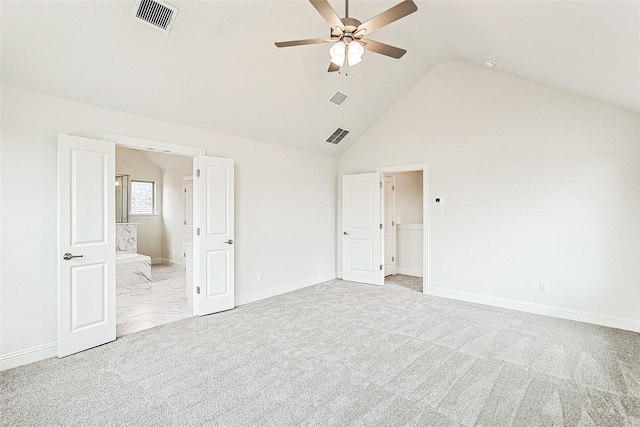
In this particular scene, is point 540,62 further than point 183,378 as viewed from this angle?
Yes

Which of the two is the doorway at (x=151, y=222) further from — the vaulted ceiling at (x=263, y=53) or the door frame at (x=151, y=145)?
the vaulted ceiling at (x=263, y=53)

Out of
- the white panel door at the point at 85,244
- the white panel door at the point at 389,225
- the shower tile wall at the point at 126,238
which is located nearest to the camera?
the white panel door at the point at 85,244

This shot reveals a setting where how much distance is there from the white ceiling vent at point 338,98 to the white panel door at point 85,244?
9.62ft

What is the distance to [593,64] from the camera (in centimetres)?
277

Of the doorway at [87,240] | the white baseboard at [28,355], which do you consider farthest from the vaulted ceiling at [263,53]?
the white baseboard at [28,355]

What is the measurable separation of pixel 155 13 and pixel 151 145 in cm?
150

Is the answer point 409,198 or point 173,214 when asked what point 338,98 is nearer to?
point 409,198

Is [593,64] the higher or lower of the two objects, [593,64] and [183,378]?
the higher

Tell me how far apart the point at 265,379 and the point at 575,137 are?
4.55 meters

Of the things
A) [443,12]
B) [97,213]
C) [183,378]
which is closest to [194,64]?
[97,213]

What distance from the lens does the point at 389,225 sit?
6.55m

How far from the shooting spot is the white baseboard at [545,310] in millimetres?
3662

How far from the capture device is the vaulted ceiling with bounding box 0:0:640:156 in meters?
2.39

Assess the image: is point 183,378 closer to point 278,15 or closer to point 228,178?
point 228,178
